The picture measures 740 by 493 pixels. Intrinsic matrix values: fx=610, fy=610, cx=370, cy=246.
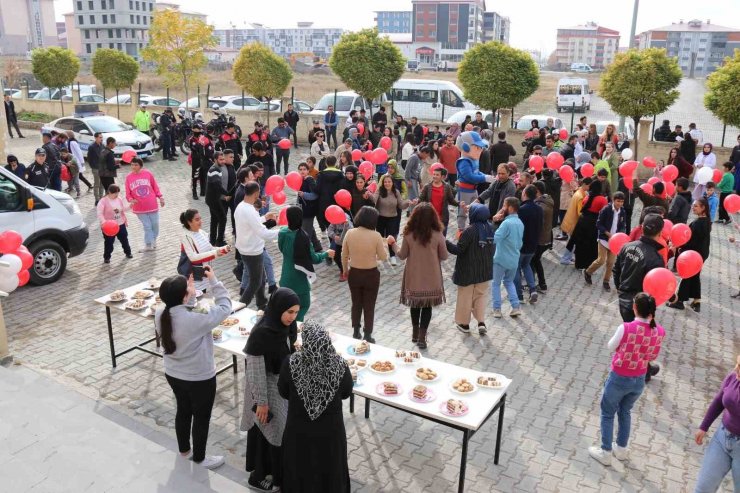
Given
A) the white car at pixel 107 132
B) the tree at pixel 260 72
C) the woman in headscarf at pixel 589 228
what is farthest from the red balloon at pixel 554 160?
the tree at pixel 260 72

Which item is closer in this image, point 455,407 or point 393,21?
point 455,407

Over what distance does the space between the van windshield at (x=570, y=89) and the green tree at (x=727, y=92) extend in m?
18.8

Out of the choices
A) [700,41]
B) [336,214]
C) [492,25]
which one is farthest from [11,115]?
[700,41]

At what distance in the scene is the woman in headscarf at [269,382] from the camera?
4.25 meters

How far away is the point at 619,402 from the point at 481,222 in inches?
107

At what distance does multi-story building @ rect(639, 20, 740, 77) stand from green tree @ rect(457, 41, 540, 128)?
128 metres

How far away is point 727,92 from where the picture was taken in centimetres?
1509

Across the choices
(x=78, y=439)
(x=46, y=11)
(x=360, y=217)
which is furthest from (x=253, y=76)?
(x=46, y=11)

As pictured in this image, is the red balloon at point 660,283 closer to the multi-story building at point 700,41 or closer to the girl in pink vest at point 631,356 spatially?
the girl in pink vest at point 631,356

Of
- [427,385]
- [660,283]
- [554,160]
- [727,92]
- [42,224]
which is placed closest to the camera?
[427,385]

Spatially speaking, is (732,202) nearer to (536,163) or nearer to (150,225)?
(536,163)

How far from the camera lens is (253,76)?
23.7m

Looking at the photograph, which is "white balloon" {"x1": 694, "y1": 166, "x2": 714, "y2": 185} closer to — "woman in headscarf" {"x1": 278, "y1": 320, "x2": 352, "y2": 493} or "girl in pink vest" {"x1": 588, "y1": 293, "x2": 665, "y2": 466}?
"girl in pink vest" {"x1": 588, "y1": 293, "x2": 665, "y2": 466}

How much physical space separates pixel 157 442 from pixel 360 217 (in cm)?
300
